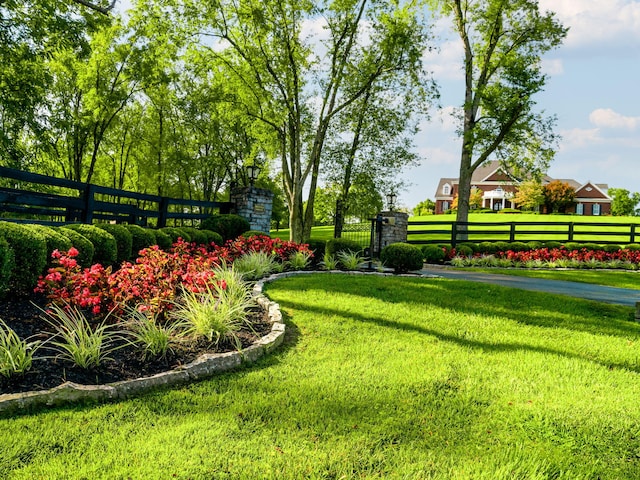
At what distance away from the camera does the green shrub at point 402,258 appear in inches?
376

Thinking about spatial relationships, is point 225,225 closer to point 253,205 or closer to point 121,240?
point 253,205

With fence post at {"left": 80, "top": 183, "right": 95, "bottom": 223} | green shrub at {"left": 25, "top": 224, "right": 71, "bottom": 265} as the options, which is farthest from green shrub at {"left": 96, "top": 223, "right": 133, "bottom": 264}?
green shrub at {"left": 25, "top": 224, "right": 71, "bottom": 265}

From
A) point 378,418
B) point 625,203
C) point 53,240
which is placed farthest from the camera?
point 625,203

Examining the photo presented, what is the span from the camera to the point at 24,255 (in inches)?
183

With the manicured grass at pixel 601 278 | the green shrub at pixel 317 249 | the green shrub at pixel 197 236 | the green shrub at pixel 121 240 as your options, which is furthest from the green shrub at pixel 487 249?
the green shrub at pixel 121 240

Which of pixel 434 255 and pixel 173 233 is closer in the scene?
pixel 173 233

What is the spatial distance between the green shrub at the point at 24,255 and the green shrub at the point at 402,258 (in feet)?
21.6

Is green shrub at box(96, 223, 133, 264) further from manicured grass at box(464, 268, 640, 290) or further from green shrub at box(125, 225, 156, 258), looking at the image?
manicured grass at box(464, 268, 640, 290)

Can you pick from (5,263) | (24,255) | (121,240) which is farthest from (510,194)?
(5,263)

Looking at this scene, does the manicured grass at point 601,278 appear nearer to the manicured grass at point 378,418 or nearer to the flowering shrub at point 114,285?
the manicured grass at point 378,418

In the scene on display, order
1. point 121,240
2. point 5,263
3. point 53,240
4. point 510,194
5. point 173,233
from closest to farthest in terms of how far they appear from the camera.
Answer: point 5,263 < point 53,240 < point 121,240 < point 173,233 < point 510,194

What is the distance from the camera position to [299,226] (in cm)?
1514

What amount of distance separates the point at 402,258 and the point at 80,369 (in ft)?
23.6

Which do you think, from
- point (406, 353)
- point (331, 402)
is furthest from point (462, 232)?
point (331, 402)
